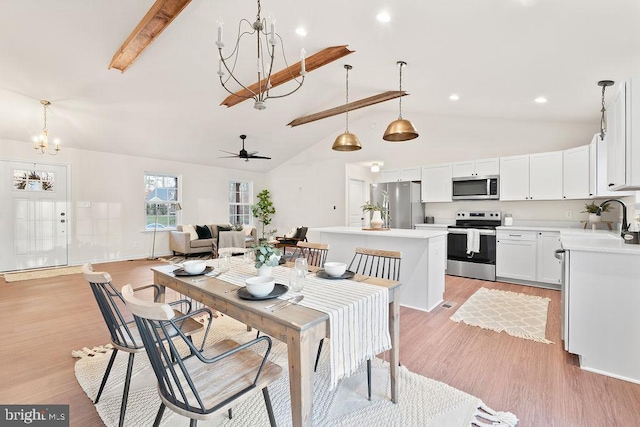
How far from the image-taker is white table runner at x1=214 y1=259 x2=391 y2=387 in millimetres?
1396

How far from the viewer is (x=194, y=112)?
5.50 meters

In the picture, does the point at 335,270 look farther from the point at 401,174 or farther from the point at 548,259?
the point at 401,174

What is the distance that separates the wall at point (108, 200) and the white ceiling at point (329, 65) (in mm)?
370

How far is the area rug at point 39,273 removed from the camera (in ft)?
16.1

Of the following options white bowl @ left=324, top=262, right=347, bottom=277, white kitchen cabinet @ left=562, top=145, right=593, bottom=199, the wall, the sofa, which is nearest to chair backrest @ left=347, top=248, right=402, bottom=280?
white bowl @ left=324, top=262, right=347, bottom=277

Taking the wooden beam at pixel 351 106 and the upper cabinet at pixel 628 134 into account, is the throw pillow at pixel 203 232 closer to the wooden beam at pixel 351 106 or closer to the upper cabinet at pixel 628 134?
the wooden beam at pixel 351 106

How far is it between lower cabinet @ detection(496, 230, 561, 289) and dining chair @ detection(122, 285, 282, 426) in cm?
458

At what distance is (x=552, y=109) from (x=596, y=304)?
2.99 m

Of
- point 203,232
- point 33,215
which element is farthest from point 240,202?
point 33,215

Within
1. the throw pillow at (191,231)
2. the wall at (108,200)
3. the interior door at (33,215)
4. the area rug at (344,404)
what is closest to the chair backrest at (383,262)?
the area rug at (344,404)

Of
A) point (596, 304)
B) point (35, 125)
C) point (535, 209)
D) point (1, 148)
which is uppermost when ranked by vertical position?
point (35, 125)

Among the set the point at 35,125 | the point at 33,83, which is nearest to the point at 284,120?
the point at 33,83

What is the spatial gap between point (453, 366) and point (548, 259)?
3.18 metres

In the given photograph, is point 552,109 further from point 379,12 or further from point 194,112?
point 194,112
